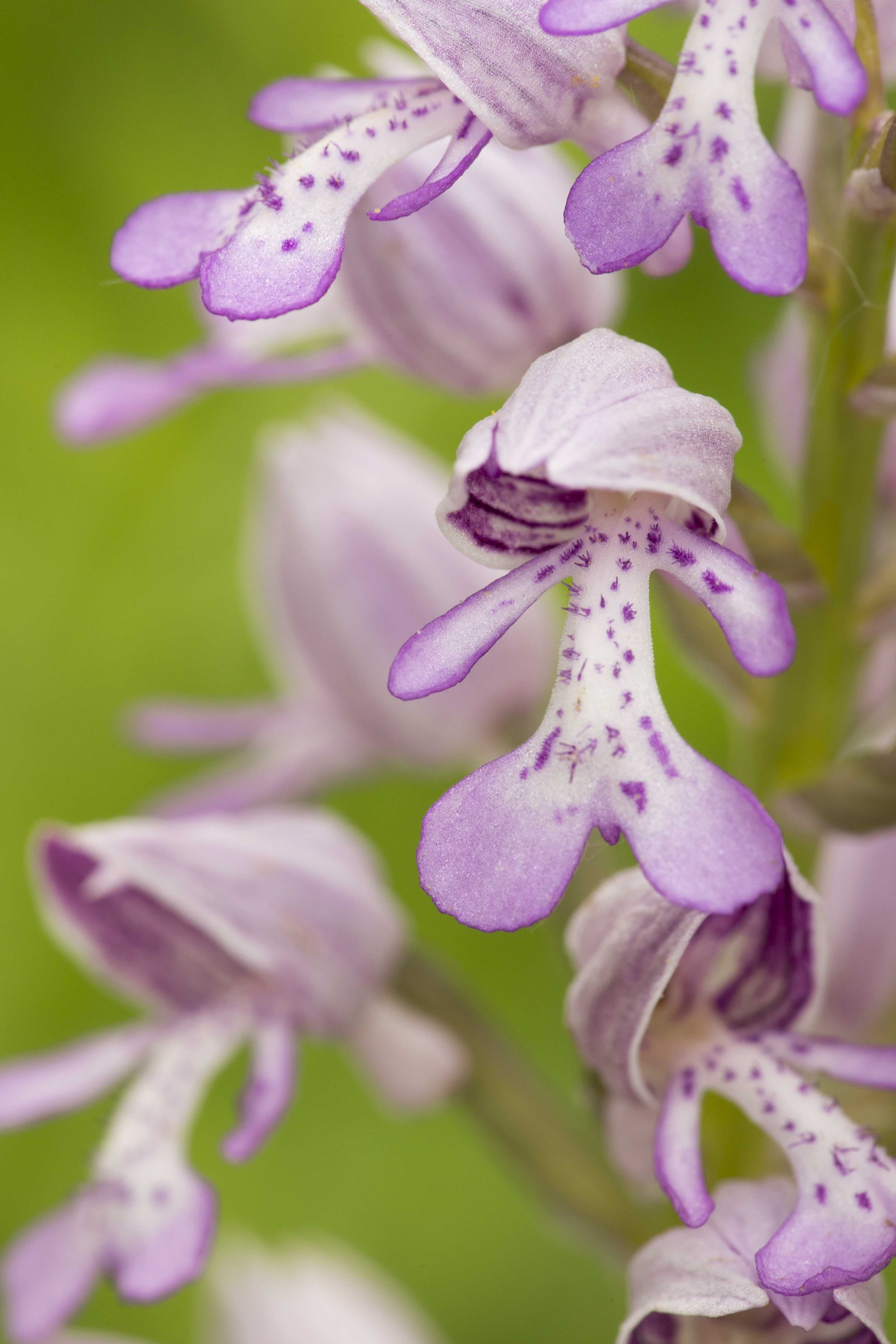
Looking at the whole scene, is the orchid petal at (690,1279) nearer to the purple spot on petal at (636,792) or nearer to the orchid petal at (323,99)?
the purple spot on petal at (636,792)

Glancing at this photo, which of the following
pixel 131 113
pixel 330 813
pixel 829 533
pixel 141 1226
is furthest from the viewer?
pixel 131 113

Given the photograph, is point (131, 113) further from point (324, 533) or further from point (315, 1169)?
point (315, 1169)

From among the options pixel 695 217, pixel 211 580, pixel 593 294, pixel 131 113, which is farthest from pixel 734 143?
pixel 131 113

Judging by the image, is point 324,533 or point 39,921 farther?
point 39,921

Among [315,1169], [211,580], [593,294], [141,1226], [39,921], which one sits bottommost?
[315,1169]

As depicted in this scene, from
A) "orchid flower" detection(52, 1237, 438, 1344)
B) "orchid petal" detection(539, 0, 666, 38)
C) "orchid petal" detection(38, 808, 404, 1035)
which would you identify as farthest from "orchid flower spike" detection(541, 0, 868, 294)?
"orchid flower" detection(52, 1237, 438, 1344)

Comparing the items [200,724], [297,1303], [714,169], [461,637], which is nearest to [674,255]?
[714,169]
